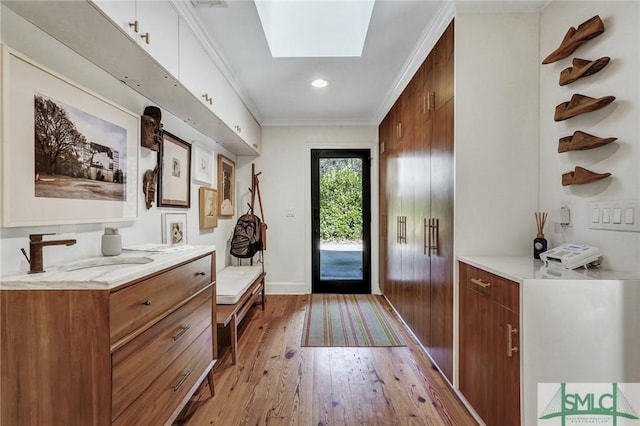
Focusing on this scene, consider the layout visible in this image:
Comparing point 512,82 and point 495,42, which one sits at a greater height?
point 495,42

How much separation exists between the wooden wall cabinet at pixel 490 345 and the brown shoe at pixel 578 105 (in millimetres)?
946

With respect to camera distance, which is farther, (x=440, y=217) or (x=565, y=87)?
(x=440, y=217)

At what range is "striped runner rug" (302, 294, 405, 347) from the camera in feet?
9.21

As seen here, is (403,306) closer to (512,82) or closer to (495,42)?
(512,82)

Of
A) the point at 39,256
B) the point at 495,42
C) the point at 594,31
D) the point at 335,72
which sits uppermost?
the point at 335,72

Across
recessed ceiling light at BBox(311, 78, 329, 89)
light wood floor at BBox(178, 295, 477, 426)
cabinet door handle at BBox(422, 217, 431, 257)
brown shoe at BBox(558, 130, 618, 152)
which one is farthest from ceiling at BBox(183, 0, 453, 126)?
light wood floor at BBox(178, 295, 477, 426)

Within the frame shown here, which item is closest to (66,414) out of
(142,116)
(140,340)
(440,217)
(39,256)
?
(140,340)

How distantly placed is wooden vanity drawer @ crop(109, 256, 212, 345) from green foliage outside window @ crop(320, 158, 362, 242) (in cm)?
268

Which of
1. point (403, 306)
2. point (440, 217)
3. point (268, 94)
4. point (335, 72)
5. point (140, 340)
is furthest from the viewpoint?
point (268, 94)

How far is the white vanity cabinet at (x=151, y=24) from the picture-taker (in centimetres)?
122

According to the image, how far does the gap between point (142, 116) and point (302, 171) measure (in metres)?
2.54

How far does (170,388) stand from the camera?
1423 millimetres

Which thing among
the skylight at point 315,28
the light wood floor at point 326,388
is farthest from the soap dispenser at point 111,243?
the skylight at point 315,28

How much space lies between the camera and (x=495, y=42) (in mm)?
1877
